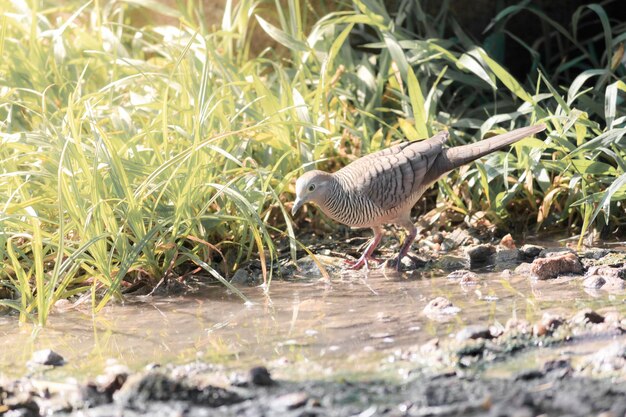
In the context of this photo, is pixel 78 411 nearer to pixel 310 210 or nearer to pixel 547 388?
pixel 547 388

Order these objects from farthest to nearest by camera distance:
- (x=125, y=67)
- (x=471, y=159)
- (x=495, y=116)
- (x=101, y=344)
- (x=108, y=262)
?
(x=125, y=67) < (x=495, y=116) < (x=471, y=159) < (x=108, y=262) < (x=101, y=344)

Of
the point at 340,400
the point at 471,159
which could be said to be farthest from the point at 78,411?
the point at 471,159

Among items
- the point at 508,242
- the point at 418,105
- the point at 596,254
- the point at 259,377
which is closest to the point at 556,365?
the point at 259,377

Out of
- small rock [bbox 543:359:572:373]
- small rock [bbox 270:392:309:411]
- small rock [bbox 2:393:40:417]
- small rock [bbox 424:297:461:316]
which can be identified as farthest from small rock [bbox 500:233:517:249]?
small rock [bbox 2:393:40:417]

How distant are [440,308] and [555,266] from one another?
31.5 inches

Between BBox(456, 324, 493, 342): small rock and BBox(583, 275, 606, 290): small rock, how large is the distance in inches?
39.1

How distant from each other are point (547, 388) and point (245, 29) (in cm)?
391

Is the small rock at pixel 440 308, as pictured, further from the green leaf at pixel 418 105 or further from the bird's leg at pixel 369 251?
the green leaf at pixel 418 105

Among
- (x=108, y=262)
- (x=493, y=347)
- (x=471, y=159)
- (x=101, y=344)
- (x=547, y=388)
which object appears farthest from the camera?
(x=471, y=159)

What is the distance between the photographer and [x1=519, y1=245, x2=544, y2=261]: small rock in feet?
15.5

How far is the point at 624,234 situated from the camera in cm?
512

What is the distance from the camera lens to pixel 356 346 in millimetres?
3428

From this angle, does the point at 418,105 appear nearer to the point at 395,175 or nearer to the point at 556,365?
the point at 395,175

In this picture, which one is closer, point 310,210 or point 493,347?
point 493,347
